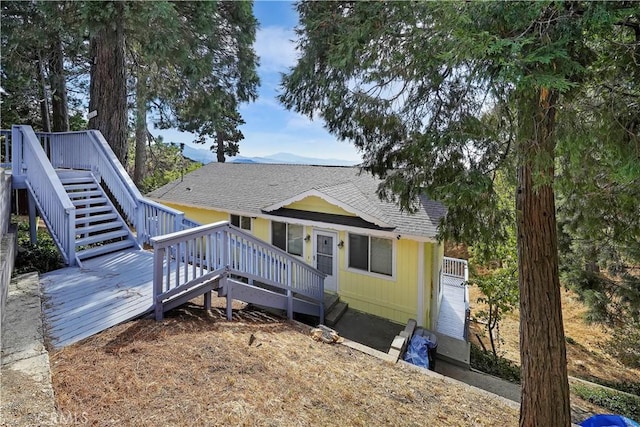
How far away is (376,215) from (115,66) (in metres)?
7.09

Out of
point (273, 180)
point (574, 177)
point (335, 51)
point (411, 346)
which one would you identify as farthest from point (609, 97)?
point (273, 180)

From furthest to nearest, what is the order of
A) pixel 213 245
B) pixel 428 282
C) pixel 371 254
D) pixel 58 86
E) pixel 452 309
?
pixel 452 309 → pixel 58 86 → pixel 371 254 → pixel 428 282 → pixel 213 245

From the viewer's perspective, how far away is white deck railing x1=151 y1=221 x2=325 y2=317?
173 inches

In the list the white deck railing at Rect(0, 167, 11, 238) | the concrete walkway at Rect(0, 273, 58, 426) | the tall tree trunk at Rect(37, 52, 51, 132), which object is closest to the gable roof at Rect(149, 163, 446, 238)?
the tall tree trunk at Rect(37, 52, 51, 132)

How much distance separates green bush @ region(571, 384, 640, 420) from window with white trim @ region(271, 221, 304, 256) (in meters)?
7.40

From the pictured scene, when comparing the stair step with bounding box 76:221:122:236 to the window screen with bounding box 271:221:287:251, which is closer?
the stair step with bounding box 76:221:122:236

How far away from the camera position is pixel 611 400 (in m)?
6.52

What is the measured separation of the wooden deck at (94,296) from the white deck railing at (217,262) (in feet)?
1.38

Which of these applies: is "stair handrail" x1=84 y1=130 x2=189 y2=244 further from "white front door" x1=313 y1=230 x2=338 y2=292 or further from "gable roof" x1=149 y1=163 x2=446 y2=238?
"white front door" x1=313 y1=230 x2=338 y2=292

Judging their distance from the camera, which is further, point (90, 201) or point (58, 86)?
point (58, 86)

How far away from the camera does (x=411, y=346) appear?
7.17 m

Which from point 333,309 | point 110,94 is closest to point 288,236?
point 333,309

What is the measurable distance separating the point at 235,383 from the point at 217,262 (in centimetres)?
234

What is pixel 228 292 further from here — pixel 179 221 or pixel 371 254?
pixel 371 254
